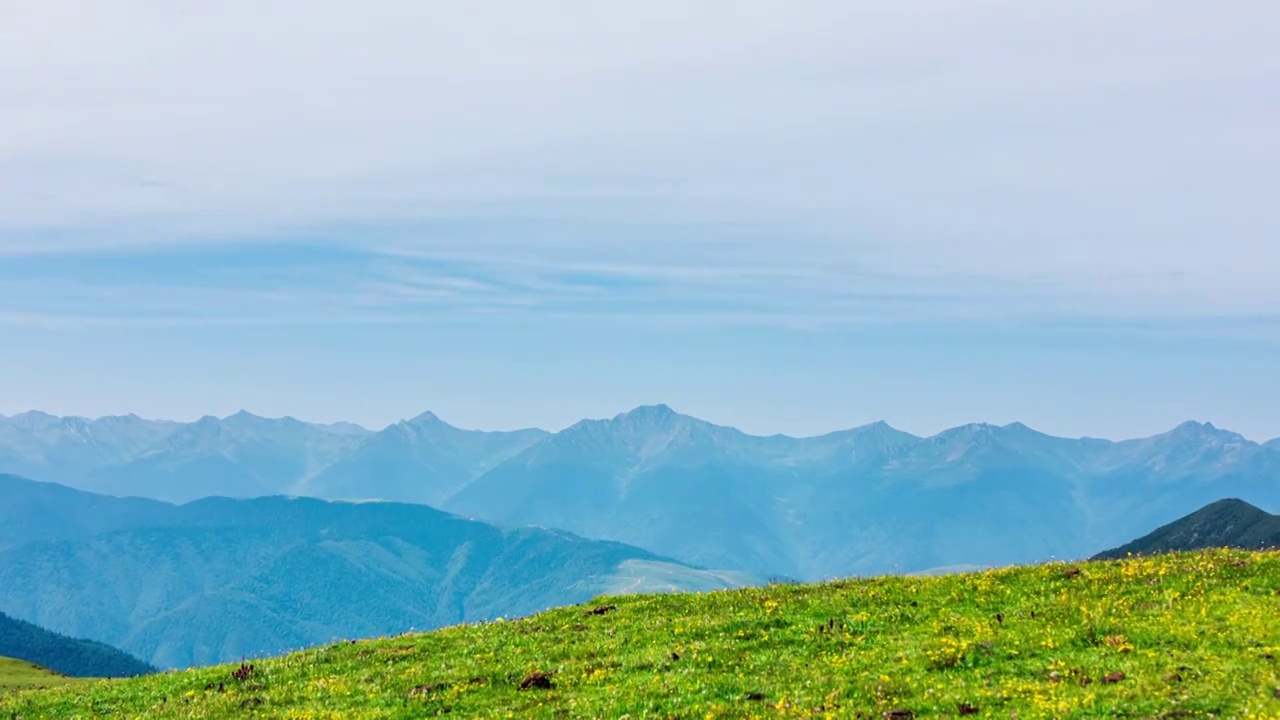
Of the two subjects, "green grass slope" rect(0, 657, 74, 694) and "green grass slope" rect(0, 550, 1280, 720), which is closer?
"green grass slope" rect(0, 550, 1280, 720)

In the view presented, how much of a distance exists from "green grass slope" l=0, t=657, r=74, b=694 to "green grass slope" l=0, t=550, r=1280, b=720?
17.4 metres

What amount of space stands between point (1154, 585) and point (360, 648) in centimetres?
2485

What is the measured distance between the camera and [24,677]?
55781 millimetres

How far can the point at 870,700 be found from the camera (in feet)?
69.3

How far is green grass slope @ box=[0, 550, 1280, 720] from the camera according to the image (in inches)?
805

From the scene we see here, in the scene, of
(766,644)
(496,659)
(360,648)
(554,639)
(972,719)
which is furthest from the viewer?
(360,648)

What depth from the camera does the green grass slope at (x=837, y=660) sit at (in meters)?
20.5

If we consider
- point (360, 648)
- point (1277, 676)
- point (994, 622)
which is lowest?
point (360, 648)

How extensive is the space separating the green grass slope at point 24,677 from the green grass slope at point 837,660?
1744cm

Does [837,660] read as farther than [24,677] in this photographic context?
No

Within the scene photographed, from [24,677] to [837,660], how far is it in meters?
51.1

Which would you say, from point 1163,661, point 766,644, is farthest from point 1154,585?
point 766,644

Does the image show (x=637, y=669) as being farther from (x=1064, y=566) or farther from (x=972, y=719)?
(x=1064, y=566)

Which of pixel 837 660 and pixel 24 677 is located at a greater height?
pixel 837 660
